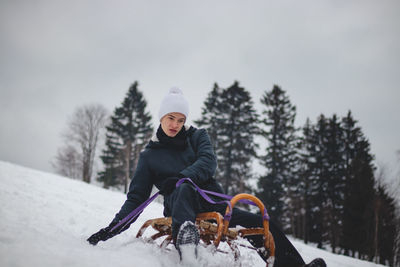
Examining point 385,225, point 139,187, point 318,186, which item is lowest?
point 385,225

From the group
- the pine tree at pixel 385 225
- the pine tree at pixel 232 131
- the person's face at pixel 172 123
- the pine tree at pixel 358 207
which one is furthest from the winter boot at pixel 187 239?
the pine tree at pixel 358 207

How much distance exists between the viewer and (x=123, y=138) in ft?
74.9

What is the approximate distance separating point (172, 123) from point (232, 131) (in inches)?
668

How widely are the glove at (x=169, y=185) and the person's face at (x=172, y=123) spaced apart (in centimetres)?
53

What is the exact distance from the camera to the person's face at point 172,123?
2.31 meters

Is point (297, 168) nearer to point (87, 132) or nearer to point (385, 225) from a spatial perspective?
point (385, 225)

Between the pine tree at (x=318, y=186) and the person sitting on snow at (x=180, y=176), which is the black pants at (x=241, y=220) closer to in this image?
the person sitting on snow at (x=180, y=176)

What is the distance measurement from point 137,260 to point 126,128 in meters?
22.7

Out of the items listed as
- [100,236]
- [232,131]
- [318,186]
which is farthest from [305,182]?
[100,236]

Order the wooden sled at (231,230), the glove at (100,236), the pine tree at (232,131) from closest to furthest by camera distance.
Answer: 1. the wooden sled at (231,230)
2. the glove at (100,236)
3. the pine tree at (232,131)

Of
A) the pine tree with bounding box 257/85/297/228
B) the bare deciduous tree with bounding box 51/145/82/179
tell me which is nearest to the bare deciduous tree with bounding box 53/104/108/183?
the bare deciduous tree with bounding box 51/145/82/179

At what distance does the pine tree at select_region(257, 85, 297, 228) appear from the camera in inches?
681

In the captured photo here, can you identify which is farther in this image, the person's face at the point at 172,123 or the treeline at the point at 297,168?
the treeline at the point at 297,168

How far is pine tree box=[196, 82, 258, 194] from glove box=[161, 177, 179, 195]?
1529cm
